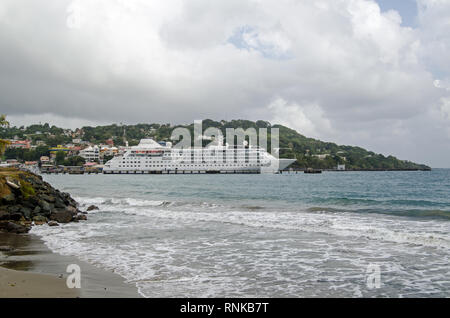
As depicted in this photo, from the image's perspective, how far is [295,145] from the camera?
5723 inches

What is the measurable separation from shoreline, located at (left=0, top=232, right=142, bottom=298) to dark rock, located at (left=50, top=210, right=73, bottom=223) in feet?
16.1

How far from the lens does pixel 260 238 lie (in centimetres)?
970

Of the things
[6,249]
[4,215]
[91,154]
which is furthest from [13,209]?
[91,154]

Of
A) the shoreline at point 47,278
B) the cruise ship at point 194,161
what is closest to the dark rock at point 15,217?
the shoreline at point 47,278

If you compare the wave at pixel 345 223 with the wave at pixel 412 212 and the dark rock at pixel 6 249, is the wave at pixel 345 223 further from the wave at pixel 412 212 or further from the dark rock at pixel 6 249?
the dark rock at pixel 6 249

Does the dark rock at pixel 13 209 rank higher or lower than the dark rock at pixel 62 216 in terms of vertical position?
higher

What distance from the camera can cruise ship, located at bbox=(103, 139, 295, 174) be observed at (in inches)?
3765

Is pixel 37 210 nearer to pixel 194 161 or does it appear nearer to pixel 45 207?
pixel 45 207

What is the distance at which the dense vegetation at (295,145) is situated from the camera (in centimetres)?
12684

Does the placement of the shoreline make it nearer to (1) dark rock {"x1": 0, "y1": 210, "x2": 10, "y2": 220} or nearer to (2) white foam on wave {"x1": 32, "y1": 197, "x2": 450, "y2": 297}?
(2) white foam on wave {"x1": 32, "y1": 197, "x2": 450, "y2": 297}

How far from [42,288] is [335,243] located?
6804 mm

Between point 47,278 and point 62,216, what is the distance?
852 centimetres

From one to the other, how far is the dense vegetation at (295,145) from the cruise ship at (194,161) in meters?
25.3
